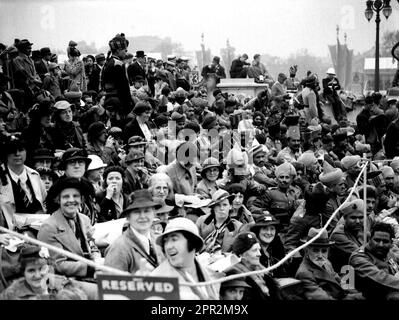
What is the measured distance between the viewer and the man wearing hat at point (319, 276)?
7.91 metres

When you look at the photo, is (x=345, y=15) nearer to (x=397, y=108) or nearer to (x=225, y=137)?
(x=397, y=108)

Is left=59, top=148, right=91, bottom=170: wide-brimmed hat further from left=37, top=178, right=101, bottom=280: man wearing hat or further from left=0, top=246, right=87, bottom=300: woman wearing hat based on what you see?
left=0, top=246, right=87, bottom=300: woman wearing hat

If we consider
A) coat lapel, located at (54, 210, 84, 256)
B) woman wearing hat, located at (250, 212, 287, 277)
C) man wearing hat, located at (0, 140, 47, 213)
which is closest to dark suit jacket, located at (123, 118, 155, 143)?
man wearing hat, located at (0, 140, 47, 213)

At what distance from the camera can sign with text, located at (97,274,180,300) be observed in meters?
5.29

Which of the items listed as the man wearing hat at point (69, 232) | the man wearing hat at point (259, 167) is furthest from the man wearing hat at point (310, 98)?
the man wearing hat at point (69, 232)

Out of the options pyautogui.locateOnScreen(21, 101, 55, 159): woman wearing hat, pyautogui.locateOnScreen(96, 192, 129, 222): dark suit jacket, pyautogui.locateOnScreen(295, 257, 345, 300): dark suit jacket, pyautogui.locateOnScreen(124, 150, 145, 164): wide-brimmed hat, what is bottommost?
pyautogui.locateOnScreen(295, 257, 345, 300): dark suit jacket

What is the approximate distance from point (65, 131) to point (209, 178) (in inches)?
75.7

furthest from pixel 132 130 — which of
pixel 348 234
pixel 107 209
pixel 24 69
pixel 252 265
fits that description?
pixel 252 265

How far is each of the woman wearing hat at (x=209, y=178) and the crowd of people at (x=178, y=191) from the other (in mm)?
14

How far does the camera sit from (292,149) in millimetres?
12727

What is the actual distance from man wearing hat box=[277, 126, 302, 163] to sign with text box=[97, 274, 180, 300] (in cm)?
701

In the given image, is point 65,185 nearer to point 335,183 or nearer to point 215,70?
point 335,183

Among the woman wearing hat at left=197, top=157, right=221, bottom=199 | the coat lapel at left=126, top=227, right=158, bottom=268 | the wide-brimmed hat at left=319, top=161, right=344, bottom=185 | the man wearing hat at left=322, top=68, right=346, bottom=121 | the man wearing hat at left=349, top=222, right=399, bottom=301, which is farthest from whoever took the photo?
the man wearing hat at left=322, top=68, right=346, bottom=121
